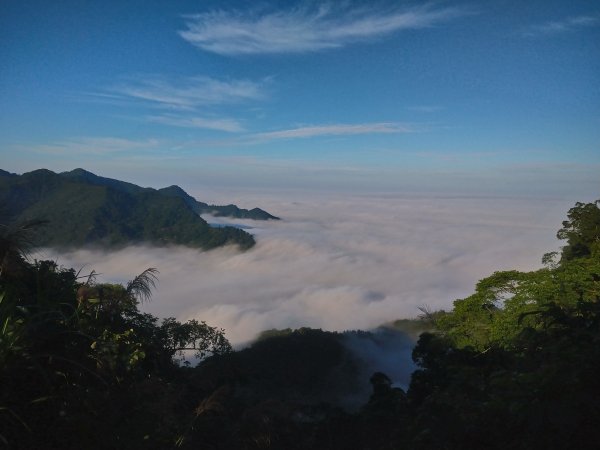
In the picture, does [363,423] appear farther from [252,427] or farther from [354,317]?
[354,317]

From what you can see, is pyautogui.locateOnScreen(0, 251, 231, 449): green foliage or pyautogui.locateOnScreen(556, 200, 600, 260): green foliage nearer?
pyautogui.locateOnScreen(0, 251, 231, 449): green foliage

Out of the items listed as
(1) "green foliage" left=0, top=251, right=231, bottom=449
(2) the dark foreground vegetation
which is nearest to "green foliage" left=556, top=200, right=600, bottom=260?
(2) the dark foreground vegetation

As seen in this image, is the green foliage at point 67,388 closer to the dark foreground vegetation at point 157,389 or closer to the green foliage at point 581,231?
the dark foreground vegetation at point 157,389

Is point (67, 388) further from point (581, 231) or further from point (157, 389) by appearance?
point (581, 231)

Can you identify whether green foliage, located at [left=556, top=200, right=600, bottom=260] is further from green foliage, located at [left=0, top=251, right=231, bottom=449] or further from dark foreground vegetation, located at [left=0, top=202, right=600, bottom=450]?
green foliage, located at [left=0, top=251, right=231, bottom=449]

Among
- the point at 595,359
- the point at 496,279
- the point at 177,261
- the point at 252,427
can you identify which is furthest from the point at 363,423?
the point at 177,261

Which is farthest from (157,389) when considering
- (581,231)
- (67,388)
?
(581,231)

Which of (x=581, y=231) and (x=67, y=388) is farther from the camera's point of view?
(x=581, y=231)

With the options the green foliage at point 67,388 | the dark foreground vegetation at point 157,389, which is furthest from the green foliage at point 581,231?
the green foliage at point 67,388

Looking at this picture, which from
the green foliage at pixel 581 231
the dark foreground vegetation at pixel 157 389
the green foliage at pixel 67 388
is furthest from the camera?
the green foliage at pixel 581 231

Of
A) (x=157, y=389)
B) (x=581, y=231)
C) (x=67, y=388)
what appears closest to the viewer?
(x=67, y=388)

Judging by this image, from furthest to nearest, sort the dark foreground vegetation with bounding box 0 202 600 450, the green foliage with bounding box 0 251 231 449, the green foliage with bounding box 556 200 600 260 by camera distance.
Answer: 1. the green foliage with bounding box 556 200 600 260
2. the green foliage with bounding box 0 251 231 449
3. the dark foreground vegetation with bounding box 0 202 600 450
